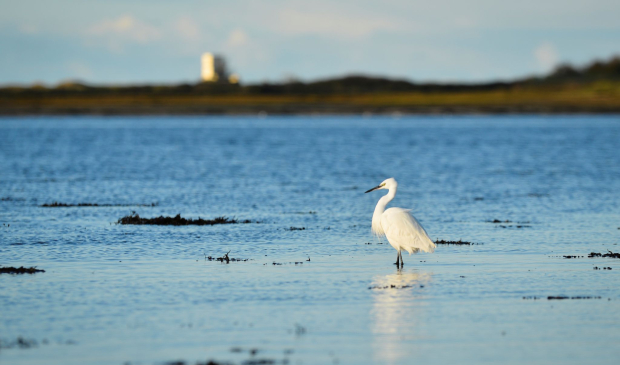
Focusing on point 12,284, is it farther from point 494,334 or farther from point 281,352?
point 494,334

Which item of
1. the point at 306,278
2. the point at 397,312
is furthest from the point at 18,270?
the point at 397,312

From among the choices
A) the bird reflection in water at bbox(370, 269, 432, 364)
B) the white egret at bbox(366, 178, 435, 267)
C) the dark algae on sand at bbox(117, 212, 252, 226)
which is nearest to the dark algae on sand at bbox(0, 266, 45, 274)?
the bird reflection in water at bbox(370, 269, 432, 364)

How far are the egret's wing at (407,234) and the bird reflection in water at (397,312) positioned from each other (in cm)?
69

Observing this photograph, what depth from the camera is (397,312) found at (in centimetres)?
1190

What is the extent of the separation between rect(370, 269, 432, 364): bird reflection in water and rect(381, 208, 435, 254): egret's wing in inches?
27.0

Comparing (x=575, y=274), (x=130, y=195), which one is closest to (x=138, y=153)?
(x=130, y=195)

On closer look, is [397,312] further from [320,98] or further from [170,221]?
[320,98]

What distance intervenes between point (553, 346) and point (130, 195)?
2195 cm

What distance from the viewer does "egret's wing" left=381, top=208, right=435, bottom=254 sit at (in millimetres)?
15812

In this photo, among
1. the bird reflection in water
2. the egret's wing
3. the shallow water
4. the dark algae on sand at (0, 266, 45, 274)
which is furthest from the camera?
the egret's wing

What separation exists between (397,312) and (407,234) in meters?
4.09

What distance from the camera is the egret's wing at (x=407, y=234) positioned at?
15812 millimetres

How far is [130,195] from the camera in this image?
30.0 metres

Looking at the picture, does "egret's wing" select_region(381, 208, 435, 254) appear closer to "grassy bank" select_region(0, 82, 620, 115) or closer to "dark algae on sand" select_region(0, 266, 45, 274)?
"dark algae on sand" select_region(0, 266, 45, 274)
